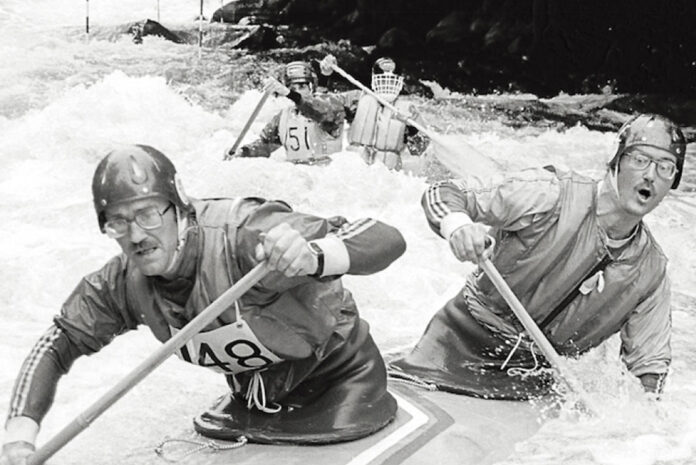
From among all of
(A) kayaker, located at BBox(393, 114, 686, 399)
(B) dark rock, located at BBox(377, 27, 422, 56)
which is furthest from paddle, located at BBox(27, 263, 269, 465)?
(B) dark rock, located at BBox(377, 27, 422, 56)

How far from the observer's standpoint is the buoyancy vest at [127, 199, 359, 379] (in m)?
2.72

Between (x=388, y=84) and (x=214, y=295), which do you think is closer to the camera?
(x=214, y=295)

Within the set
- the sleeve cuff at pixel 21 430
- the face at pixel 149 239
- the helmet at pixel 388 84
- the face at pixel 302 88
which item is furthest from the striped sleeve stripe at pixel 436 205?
the helmet at pixel 388 84

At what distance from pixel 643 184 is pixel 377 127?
6280mm

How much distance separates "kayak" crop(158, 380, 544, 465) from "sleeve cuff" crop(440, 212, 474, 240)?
576 millimetres

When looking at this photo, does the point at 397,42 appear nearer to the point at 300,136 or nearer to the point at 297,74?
the point at 297,74

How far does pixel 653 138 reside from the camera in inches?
144

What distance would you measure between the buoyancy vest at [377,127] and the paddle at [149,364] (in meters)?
7.24

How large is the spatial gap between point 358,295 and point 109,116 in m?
7.65

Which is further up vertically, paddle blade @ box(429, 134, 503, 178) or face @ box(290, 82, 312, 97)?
paddle blade @ box(429, 134, 503, 178)

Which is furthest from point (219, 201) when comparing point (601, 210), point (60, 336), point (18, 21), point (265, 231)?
point (18, 21)

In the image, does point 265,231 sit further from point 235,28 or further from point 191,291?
point 235,28

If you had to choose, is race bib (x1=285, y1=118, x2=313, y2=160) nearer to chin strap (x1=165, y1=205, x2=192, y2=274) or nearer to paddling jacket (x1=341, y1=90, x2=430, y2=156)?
paddling jacket (x1=341, y1=90, x2=430, y2=156)

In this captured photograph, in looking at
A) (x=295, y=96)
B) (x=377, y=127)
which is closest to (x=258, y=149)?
(x=295, y=96)
